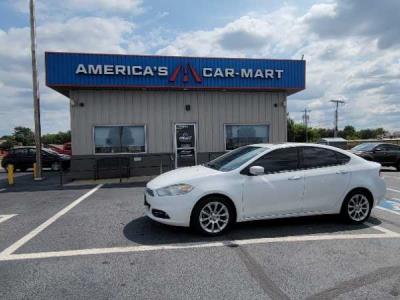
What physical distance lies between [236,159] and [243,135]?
9302 mm

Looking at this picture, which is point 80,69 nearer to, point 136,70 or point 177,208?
point 136,70

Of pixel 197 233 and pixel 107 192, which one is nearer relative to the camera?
pixel 197 233

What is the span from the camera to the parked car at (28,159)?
2014 cm

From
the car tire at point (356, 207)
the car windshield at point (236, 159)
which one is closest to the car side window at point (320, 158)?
the car tire at point (356, 207)

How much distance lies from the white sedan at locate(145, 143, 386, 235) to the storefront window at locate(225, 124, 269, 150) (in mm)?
8627

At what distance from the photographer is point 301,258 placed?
4.99m

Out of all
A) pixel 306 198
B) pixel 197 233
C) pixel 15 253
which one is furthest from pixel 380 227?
pixel 15 253

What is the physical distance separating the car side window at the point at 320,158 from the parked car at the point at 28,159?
16291 mm

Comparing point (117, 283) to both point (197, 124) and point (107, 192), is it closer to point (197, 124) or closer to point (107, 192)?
point (107, 192)

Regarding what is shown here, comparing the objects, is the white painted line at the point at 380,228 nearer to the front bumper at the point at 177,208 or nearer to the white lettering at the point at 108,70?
the front bumper at the point at 177,208

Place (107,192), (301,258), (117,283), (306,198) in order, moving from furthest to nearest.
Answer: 1. (107,192)
2. (306,198)
3. (301,258)
4. (117,283)

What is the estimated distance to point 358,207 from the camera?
268 inches

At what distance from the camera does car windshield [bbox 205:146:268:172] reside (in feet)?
21.3

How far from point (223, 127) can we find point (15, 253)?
11333mm
